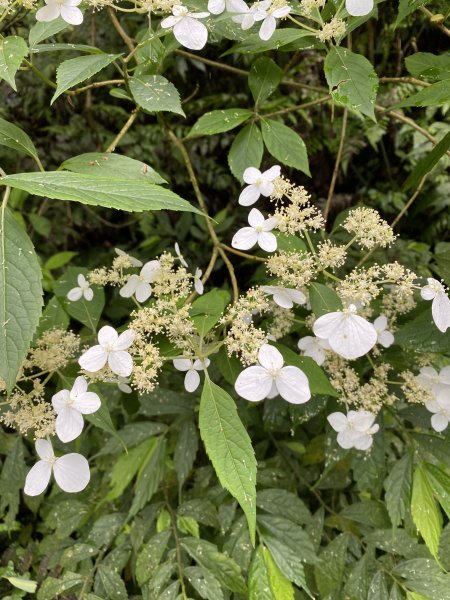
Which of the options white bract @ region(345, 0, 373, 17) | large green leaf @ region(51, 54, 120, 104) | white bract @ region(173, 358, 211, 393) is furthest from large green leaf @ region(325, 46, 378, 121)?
white bract @ region(173, 358, 211, 393)

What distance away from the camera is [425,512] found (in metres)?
0.88

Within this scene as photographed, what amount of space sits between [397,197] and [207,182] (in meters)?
0.66

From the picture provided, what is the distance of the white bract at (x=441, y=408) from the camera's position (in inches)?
34.7

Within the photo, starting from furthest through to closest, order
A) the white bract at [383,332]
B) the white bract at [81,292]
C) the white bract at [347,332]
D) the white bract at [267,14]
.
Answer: the white bract at [81,292]
the white bract at [383,332]
the white bract at [267,14]
the white bract at [347,332]

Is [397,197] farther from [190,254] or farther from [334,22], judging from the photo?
[334,22]

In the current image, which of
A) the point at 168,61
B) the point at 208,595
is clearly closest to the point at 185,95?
the point at 168,61

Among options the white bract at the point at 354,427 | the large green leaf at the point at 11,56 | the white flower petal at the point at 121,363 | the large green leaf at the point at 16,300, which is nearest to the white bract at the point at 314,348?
the white bract at the point at 354,427

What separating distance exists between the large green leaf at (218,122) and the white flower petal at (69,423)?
50 centimetres

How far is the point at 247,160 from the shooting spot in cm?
96

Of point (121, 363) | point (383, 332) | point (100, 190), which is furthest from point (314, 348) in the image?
point (100, 190)

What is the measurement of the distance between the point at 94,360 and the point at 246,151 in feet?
1.55

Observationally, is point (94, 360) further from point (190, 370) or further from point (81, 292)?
point (81, 292)

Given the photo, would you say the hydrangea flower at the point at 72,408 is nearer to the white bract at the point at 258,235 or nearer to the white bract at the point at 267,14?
the white bract at the point at 258,235

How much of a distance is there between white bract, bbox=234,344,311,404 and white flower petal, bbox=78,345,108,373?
171 millimetres
